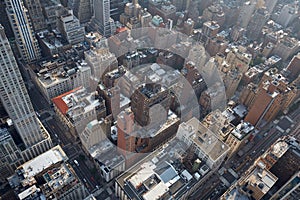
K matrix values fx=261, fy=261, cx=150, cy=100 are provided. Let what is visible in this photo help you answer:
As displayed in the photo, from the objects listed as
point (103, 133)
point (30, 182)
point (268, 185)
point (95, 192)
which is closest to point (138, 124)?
point (103, 133)

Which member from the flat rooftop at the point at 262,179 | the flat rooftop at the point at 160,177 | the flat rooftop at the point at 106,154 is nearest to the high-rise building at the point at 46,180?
the flat rooftop at the point at 106,154

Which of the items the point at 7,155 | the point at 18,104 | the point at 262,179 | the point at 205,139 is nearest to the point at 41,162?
the point at 7,155

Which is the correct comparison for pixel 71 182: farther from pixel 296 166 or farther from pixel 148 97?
pixel 296 166

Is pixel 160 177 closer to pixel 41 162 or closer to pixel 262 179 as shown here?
pixel 262 179

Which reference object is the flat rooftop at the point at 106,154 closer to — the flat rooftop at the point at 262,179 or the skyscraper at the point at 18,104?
the skyscraper at the point at 18,104

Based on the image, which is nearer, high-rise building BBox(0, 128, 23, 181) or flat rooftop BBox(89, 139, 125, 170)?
high-rise building BBox(0, 128, 23, 181)

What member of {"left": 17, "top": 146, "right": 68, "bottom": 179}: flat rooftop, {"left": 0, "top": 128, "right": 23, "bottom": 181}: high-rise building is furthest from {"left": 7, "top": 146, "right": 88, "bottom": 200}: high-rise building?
{"left": 0, "top": 128, "right": 23, "bottom": 181}: high-rise building

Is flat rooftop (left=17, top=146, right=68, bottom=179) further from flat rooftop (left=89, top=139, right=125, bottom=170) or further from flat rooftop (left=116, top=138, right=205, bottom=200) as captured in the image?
flat rooftop (left=116, top=138, right=205, bottom=200)

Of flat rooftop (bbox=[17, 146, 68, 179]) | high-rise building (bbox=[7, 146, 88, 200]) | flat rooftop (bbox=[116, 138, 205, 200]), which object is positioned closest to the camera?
high-rise building (bbox=[7, 146, 88, 200])

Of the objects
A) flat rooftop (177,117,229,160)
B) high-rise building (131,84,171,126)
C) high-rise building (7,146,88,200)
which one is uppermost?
high-rise building (131,84,171,126)
